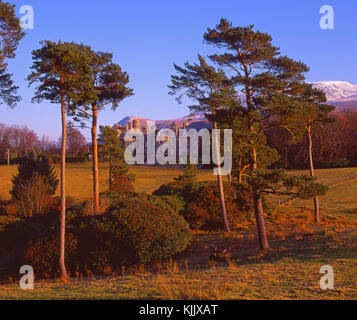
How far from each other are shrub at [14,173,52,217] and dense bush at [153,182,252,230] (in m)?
10.9

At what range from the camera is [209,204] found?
26.1 m

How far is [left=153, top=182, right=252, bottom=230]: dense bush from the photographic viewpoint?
2548cm

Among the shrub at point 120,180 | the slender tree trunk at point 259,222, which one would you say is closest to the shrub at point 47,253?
Answer: the slender tree trunk at point 259,222

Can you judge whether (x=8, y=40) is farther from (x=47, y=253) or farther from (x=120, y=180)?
(x=120, y=180)

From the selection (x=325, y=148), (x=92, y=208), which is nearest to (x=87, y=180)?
(x=92, y=208)

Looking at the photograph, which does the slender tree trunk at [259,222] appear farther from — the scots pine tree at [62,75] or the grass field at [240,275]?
the scots pine tree at [62,75]

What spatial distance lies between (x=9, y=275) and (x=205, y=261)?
1007 cm

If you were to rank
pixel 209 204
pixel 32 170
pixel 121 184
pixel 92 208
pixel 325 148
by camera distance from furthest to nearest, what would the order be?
pixel 325 148, pixel 121 184, pixel 32 170, pixel 209 204, pixel 92 208

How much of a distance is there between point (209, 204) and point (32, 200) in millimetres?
15313

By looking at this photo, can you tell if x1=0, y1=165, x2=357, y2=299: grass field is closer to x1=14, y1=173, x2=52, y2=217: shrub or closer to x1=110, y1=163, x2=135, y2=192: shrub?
x1=14, y1=173, x2=52, y2=217: shrub

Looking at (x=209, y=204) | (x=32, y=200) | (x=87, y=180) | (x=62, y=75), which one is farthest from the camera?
(x=87, y=180)

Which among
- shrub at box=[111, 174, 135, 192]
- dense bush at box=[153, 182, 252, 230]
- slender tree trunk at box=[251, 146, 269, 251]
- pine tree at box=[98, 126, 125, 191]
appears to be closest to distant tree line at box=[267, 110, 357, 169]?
shrub at box=[111, 174, 135, 192]

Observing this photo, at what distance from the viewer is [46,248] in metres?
15.5
